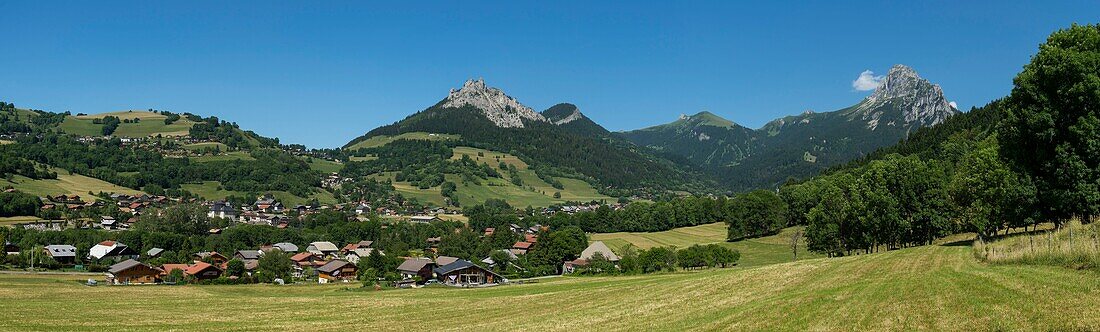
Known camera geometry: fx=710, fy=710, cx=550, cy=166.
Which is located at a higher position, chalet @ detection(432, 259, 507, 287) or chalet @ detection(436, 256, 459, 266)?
chalet @ detection(436, 256, 459, 266)

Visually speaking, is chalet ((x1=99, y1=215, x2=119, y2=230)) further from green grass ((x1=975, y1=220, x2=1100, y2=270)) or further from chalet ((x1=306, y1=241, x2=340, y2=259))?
green grass ((x1=975, y1=220, x2=1100, y2=270))

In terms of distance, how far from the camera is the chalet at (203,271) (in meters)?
81.3

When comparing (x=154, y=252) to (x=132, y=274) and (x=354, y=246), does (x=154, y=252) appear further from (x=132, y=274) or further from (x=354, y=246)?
(x=132, y=274)

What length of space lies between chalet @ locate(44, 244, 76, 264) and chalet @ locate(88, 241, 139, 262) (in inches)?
115

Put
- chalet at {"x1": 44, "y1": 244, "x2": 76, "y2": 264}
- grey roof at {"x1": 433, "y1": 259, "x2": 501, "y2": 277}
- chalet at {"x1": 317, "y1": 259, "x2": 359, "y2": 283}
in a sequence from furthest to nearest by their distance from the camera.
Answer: chalet at {"x1": 44, "y1": 244, "x2": 76, "y2": 264} → chalet at {"x1": 317, "y1": 259, "x2": 359, "y2": 283} → grey roof at {"x1": 433, "y1": 259, "x2": 501, "y2": 277}

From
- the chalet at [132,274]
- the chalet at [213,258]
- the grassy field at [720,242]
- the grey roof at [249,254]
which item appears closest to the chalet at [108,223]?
the chalet at [213,258]

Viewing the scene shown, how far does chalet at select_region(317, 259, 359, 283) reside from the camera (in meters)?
90.6

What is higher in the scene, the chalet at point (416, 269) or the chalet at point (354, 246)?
the chalet at point (354, 246)

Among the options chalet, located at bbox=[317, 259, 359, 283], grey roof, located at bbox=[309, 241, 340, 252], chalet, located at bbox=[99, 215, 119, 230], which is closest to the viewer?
chalet, located at bbox=[317, 259, 359, 283]

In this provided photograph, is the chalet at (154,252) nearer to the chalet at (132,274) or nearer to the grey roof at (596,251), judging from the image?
the chalet at (132,274)

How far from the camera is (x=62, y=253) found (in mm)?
99000

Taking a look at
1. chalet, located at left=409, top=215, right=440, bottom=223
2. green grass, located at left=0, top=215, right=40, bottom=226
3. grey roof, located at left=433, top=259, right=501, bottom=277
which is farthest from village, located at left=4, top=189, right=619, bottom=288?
chalet, located at left=409, top=215, right=440, bottom=223

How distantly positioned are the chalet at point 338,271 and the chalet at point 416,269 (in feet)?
24.3

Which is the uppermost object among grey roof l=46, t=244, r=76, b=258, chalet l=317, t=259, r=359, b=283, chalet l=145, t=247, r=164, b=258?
grey roof l=46, t=244, r=76, b=258
